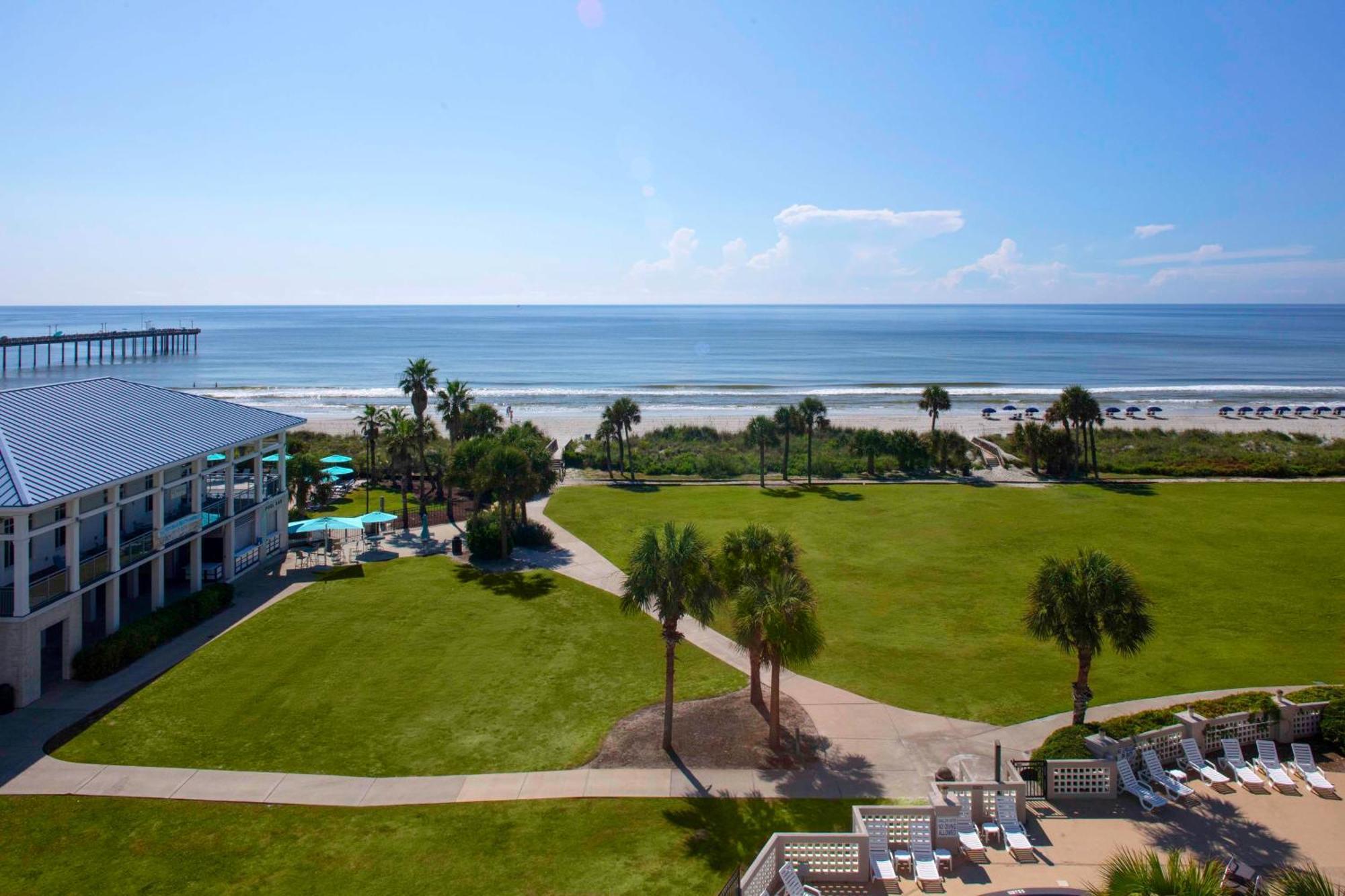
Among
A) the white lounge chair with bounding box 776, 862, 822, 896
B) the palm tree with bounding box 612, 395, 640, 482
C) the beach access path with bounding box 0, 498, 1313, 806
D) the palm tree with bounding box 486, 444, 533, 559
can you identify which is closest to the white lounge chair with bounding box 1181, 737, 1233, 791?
the beach access path with bounding box 0, 498, 1313, 806

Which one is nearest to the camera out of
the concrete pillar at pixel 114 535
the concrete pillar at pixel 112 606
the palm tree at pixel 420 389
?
the concrete pillar at pixel 114 535

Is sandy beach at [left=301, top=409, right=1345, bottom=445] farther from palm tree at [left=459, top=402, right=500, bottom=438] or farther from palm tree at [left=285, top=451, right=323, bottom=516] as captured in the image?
palm tree at [left=285, top=451, right=323, bottom=516]

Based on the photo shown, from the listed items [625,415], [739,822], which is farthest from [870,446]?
[739,822]

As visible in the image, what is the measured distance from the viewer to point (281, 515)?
1474 inches

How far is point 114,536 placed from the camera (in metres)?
Result: 24.9

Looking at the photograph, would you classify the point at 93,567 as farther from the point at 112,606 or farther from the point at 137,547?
the point at 137,547

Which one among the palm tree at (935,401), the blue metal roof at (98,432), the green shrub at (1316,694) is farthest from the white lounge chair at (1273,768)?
the palm tree at (935,401)

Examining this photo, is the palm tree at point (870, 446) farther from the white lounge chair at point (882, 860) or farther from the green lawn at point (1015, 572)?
the white lounge chair at point (882, 860)

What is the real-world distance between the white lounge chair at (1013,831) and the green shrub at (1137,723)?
4257 millimetres

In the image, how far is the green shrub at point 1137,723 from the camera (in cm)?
1827

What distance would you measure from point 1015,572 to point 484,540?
22781 mm

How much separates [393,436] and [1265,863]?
4299 centimetres

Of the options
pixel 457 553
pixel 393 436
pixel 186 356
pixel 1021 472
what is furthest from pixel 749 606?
pixel 186 356

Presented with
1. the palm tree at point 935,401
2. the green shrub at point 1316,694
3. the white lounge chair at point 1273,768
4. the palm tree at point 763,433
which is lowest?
the white lounge chair at point 1273,768
